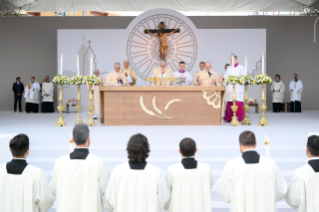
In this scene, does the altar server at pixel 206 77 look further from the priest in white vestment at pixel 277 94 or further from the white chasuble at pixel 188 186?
the white chasuble at pixel 188 186

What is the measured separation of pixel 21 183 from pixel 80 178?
386 mm

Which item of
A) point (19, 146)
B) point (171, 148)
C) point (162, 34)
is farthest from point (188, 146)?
point (162, 34)

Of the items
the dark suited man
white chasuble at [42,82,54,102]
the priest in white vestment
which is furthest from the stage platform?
the dark suited man

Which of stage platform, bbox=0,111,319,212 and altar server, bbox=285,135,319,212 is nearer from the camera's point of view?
altar server, bbox=285,135,319,212

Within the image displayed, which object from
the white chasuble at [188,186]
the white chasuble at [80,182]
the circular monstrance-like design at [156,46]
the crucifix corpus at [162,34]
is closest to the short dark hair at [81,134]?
the white chasuble at [80,182]

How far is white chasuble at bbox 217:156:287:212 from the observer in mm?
2752

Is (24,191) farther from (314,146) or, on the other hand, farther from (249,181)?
(314,146)

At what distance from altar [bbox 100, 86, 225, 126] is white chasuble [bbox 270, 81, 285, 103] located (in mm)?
7016

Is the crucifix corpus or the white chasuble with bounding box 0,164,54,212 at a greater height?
the crucifix corpus

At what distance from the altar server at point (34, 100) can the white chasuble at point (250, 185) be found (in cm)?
1369

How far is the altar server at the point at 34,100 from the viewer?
15422 millimetres

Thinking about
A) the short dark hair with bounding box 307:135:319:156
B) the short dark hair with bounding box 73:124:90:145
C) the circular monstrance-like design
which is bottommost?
the short dark hair with bounding box 307:135:319:156

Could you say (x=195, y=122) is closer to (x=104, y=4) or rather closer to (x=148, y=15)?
(x=148, y=15)

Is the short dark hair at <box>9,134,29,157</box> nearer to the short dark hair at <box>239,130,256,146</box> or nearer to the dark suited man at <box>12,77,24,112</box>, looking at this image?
the short dark hair at <box>239,130,256,146</box>
